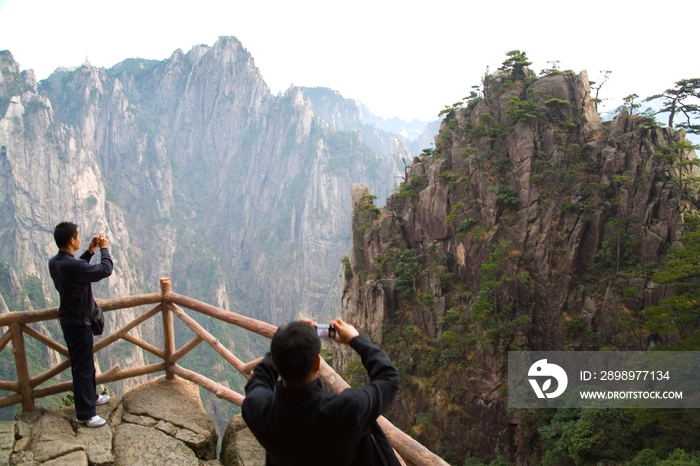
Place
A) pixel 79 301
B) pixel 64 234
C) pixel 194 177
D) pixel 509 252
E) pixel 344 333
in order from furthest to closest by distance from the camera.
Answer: pixel 194 177, pixel 509 252, pixel 79 301, pixel 64 234, pixel 344 333

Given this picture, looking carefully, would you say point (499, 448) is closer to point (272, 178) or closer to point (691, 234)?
point (691, 234)

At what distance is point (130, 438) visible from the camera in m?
4.21

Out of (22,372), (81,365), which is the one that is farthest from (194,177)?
(81,365)

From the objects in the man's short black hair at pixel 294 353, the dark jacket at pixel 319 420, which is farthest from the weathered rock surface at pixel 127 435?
the man's short black hair at pixel 294 353

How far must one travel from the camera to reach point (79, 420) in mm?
4246

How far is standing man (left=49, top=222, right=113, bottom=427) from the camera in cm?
391

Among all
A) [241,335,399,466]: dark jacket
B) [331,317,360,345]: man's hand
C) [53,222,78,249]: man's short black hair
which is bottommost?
[241,335,399,466]: dark jacket

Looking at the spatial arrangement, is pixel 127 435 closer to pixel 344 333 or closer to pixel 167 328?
pixel 167 328

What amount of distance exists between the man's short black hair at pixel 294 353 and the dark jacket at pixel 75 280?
272cm

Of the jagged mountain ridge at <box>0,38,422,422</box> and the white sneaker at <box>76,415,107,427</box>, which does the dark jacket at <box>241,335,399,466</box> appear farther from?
the jagged mountain ridge at <box>0,38,422,422</box>

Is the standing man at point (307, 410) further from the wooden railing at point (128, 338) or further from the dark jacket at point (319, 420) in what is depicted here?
the wooden railing at point (128, 338)

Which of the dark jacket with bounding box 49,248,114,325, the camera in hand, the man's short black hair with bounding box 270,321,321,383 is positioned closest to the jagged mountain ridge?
the dark jacket with bounding box 49,248,114,325

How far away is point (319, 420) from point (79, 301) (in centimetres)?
329

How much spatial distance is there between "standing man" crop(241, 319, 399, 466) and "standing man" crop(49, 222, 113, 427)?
273 centimetres
